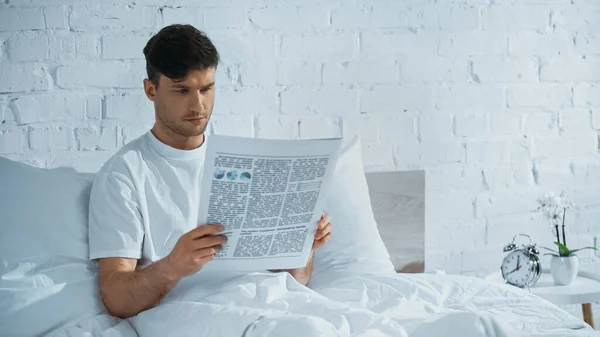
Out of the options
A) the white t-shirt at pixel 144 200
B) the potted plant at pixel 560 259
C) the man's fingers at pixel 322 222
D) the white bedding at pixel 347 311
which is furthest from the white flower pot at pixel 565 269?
the white t-shirt at pixel 144 200

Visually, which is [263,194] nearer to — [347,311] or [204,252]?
[204,252]

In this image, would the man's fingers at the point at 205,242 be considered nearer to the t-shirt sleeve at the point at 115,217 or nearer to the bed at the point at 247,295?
the bed at the point at 247,295

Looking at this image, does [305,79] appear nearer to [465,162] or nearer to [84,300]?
[465,162]

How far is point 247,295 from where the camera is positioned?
64.9 inches

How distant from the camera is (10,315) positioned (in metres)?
1.68

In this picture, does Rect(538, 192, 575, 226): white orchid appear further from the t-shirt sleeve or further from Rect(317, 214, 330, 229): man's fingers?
the t-shirt sleeve

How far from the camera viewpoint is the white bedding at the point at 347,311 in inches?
56.6

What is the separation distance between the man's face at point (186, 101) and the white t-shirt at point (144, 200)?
0.06 m

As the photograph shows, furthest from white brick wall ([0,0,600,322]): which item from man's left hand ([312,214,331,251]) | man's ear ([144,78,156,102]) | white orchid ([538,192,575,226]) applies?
man's left hand ([312,214,331,251])

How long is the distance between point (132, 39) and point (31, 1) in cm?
28

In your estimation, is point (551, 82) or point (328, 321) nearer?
point (328, 321)

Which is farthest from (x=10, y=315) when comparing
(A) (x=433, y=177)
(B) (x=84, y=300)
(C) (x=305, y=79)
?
(A) (x=433, y=177)

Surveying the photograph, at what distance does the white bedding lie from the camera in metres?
1.44

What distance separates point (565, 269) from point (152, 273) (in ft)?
4.35
